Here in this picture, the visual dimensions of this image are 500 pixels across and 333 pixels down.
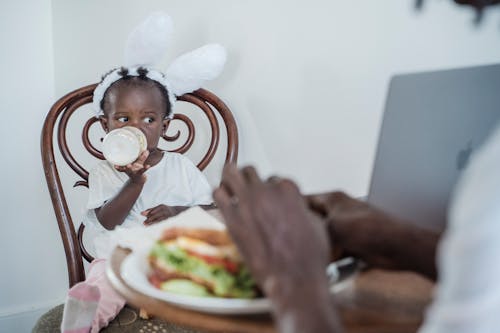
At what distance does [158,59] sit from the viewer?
121 cm

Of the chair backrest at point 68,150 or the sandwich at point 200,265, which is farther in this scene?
the chair backrest at point 68,150

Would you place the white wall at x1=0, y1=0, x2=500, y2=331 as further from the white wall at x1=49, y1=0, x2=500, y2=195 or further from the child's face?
the child's face

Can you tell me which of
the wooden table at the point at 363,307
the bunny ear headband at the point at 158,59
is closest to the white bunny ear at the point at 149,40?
the bunny ear headband at the point at 158,59

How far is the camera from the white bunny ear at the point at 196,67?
1.20m

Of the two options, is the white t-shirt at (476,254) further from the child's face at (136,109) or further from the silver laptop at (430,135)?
the child's face at (136,109)

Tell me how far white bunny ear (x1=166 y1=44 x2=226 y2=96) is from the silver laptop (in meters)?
0.49

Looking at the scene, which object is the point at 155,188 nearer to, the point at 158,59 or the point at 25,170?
the point at 158,59

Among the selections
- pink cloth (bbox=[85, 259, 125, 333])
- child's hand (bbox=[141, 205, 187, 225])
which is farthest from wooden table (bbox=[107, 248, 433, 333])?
child's hand (bbox=[141, 205, 187, 225])

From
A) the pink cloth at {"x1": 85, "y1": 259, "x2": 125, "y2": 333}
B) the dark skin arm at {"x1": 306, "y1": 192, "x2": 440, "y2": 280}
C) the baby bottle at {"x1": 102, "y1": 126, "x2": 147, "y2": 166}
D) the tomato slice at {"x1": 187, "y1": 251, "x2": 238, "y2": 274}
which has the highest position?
the dark skin arm at {"x1": 306, "y1": 192, "x2": 440, "y2": 280}

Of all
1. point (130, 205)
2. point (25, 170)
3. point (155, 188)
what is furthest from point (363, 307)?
point (25, 170)

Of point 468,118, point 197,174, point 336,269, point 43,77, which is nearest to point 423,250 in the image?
point 336,269

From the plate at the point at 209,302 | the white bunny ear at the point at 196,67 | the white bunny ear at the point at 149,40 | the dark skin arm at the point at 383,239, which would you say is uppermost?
the white bunny ear at the point at 149,40

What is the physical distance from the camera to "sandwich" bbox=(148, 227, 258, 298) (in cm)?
51

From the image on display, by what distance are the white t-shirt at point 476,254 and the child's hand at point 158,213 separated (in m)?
0.83
